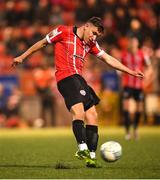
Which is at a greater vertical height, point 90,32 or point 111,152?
point 90,32

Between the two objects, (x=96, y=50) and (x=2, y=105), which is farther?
(x=2, y=105)

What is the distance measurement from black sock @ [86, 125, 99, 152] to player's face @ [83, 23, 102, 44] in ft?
4.01

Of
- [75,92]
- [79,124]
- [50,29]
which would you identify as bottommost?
[79,124]

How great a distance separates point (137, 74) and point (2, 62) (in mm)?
13192

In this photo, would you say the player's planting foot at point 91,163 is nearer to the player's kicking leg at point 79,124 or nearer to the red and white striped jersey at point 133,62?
the player's kicking leg at point 79,124

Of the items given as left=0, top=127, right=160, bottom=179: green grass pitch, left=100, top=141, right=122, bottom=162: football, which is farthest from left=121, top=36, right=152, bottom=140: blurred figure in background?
left=100, top=141, right=122, bottom=162: football

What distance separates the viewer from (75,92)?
9836mm

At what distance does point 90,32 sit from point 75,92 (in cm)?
83

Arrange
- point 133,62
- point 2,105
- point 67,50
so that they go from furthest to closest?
point 2,105 → point 133,62 → point 67,50

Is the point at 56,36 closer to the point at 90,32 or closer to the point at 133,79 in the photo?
the point at 90,32

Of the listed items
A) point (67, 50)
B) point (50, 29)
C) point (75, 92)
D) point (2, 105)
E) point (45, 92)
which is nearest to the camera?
point (75, 92)

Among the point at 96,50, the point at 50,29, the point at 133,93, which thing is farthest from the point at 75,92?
the point at 50,29

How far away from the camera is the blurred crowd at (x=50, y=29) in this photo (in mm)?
22859

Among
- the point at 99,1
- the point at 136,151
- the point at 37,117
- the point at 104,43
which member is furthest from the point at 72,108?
the point at 99,1
